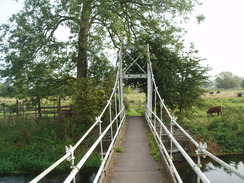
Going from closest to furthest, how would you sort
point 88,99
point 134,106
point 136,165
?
1. point 136,165
2. point 88,99
3. point 134,106

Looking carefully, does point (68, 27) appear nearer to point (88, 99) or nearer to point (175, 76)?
point (88, 99)

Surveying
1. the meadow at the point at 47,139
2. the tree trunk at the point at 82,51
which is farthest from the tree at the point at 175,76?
the tree trunk at the point at 82,51

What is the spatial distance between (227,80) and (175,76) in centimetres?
5529

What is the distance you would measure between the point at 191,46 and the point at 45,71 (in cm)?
985

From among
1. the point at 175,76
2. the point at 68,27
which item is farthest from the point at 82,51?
the point at 175,76

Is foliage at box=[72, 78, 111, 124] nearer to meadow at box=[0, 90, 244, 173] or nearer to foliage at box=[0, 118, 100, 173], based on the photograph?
meadow at box=[0, 90, 244, 173]

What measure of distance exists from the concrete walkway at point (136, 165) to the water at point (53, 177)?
3.10 meters

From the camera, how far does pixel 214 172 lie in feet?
33.0

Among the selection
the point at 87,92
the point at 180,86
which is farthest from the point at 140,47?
the point at 180,86

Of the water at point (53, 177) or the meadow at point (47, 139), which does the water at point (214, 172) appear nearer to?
the meadow at point (47, 139)

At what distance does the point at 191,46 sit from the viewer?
1622cm

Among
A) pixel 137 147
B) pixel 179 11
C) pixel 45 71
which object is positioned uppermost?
pixel 179 11

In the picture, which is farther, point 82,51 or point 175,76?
point 175,76

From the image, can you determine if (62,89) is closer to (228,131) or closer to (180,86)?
(180,86)
